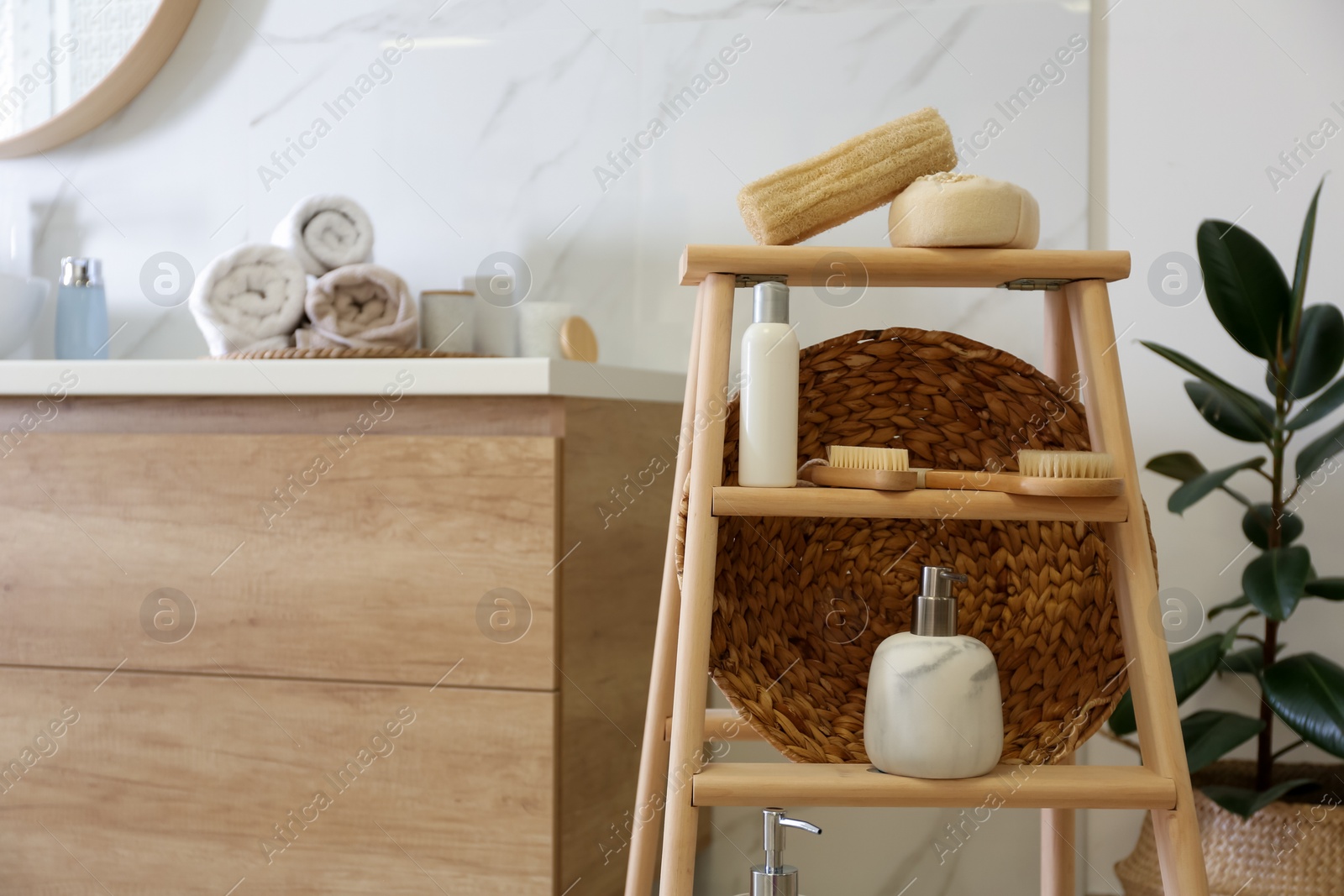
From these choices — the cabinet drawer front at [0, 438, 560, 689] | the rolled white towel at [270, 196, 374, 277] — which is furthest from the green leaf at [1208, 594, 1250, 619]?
the rolled white towel at [270, 196, 374, 277]

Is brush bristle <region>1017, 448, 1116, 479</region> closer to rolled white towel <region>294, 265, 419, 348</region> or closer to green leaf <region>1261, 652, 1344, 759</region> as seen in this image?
green leaf <region>1261, 652, 1344, 759</region>

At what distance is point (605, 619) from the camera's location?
3.35 feet

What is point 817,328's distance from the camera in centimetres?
131

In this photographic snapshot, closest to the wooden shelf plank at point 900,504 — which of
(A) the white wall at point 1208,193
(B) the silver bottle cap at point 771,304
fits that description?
(B) the silver bottle cap at point 771,304

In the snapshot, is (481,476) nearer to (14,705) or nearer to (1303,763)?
(14,705)

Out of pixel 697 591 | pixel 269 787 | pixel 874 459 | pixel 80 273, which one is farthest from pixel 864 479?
pixel 80 273

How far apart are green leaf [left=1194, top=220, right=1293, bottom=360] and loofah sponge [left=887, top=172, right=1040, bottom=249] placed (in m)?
0.43

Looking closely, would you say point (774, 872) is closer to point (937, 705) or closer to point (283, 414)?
point (937, 705)

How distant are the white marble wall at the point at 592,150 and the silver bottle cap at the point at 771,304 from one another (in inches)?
22.2

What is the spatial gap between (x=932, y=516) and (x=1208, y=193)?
78 centimetres

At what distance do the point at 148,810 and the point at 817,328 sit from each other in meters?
0.88

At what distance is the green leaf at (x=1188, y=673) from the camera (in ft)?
3.49

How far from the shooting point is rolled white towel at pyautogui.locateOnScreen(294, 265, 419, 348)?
3.65ft

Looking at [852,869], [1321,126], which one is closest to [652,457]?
[852,869]
